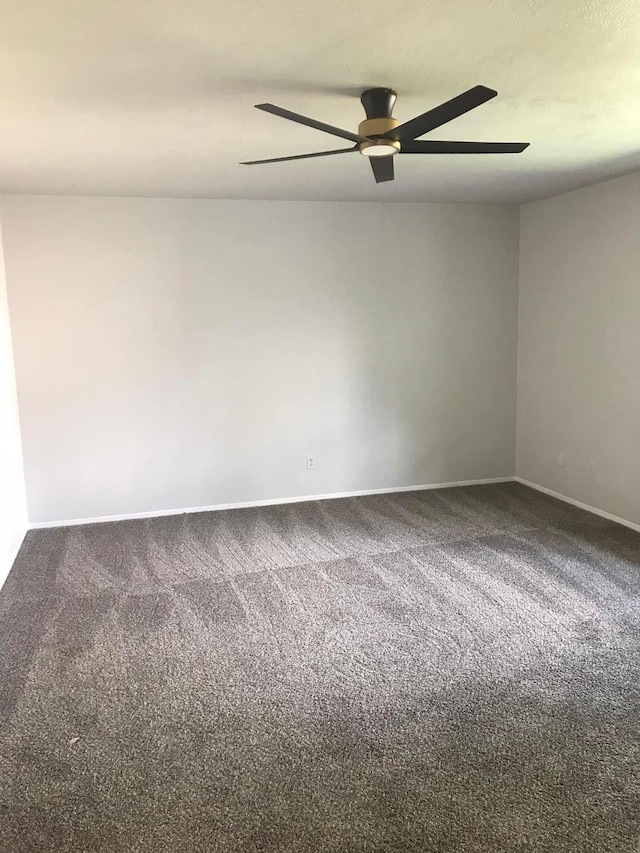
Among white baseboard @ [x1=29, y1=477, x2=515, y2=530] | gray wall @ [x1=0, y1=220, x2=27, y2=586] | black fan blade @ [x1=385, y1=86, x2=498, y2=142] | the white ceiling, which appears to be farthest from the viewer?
white baseboard @ [x1=29, y1=477, x2=515, y2=530]

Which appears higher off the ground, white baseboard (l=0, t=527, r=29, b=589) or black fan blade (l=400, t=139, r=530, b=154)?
black fan blade (l=400, t=139, r=530, b=154)

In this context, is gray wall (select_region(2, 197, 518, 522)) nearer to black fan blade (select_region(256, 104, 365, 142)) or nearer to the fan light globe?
the fan light globe

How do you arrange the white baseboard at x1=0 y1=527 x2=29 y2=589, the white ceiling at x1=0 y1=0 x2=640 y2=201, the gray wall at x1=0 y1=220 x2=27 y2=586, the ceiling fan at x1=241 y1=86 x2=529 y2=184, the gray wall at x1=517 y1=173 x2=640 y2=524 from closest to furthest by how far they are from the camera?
the white ceiling at x1=0 y1=0 x2=640 y2=201, the ceiling fan at x1=241 y1=86 x2=529 y2=184, the white baseboard at x1=0 y1=527 x2=29 y2=589, the gray wall at x1=0 y1=220 x2=27 y2=586, the gray wall at x1=517 y1=173 x2=640 y2=524

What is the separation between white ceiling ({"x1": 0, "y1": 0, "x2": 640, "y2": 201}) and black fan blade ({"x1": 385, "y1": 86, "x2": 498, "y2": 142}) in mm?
170

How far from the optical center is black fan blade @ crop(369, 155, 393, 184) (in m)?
2.59

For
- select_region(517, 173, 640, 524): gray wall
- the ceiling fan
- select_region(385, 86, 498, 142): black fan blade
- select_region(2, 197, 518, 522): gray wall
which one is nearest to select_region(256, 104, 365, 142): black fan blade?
the ceiling fan

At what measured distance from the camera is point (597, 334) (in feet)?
14.9

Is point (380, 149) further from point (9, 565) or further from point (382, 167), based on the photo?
point (9, 565)

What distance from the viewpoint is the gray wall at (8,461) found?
12.4 feet

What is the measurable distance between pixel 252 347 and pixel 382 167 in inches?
93.2

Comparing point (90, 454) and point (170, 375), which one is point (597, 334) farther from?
point (90, 454)

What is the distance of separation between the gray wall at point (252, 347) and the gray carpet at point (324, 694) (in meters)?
0.77

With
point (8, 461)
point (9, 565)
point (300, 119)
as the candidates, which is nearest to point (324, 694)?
point (300, 119)

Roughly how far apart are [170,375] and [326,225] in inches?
66.5
